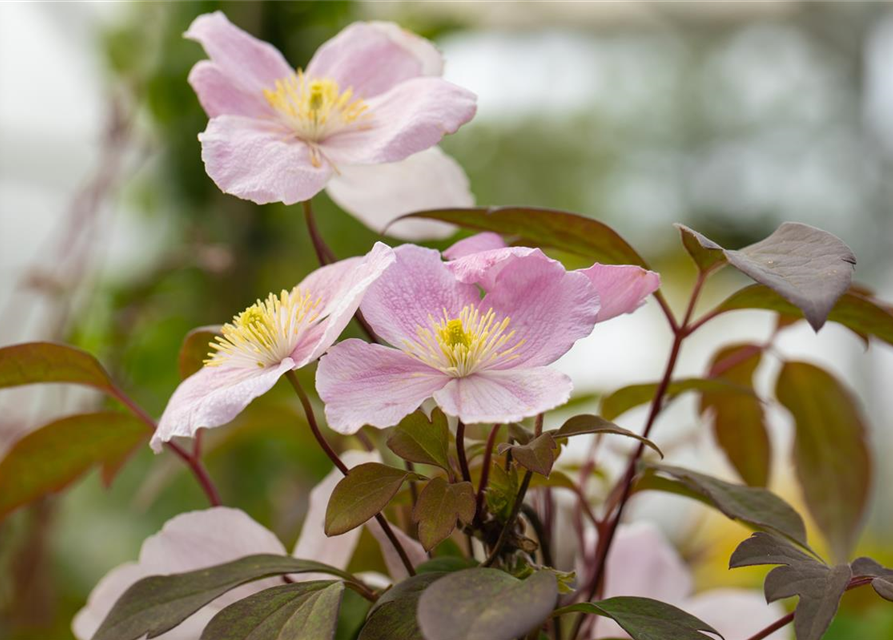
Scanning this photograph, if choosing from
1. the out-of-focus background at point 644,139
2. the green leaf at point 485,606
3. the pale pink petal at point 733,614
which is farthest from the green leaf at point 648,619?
the out-of-focus background at point 644,139

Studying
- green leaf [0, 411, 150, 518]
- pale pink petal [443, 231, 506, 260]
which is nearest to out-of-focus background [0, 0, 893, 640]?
green leaf [0, 411, 150, 518]

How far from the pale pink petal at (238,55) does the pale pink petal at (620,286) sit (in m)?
0.18

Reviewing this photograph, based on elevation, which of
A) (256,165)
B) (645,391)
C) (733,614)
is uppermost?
(256,165)

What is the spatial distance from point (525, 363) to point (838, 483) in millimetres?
247

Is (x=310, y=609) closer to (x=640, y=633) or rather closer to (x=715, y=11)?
(x=640, y=633)

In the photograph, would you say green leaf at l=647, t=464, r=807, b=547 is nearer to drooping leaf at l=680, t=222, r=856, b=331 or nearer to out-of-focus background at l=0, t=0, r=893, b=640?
drooping leaf at l=680, t=222, r=856, b=331

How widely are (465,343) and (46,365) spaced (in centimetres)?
20

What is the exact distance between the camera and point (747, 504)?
36 centimetres

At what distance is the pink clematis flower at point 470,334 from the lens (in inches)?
11.0

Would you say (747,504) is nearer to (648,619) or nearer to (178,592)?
(648,619)

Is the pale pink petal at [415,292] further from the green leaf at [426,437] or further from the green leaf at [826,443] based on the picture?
the green leaf at [826,443]

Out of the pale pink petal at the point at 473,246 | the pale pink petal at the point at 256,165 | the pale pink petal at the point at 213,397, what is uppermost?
the pale pink petal at the point at 256,165

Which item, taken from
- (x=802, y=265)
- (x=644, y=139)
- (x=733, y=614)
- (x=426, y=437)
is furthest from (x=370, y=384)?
(x=644, y=139)

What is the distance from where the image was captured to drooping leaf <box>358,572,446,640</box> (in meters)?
0.28
